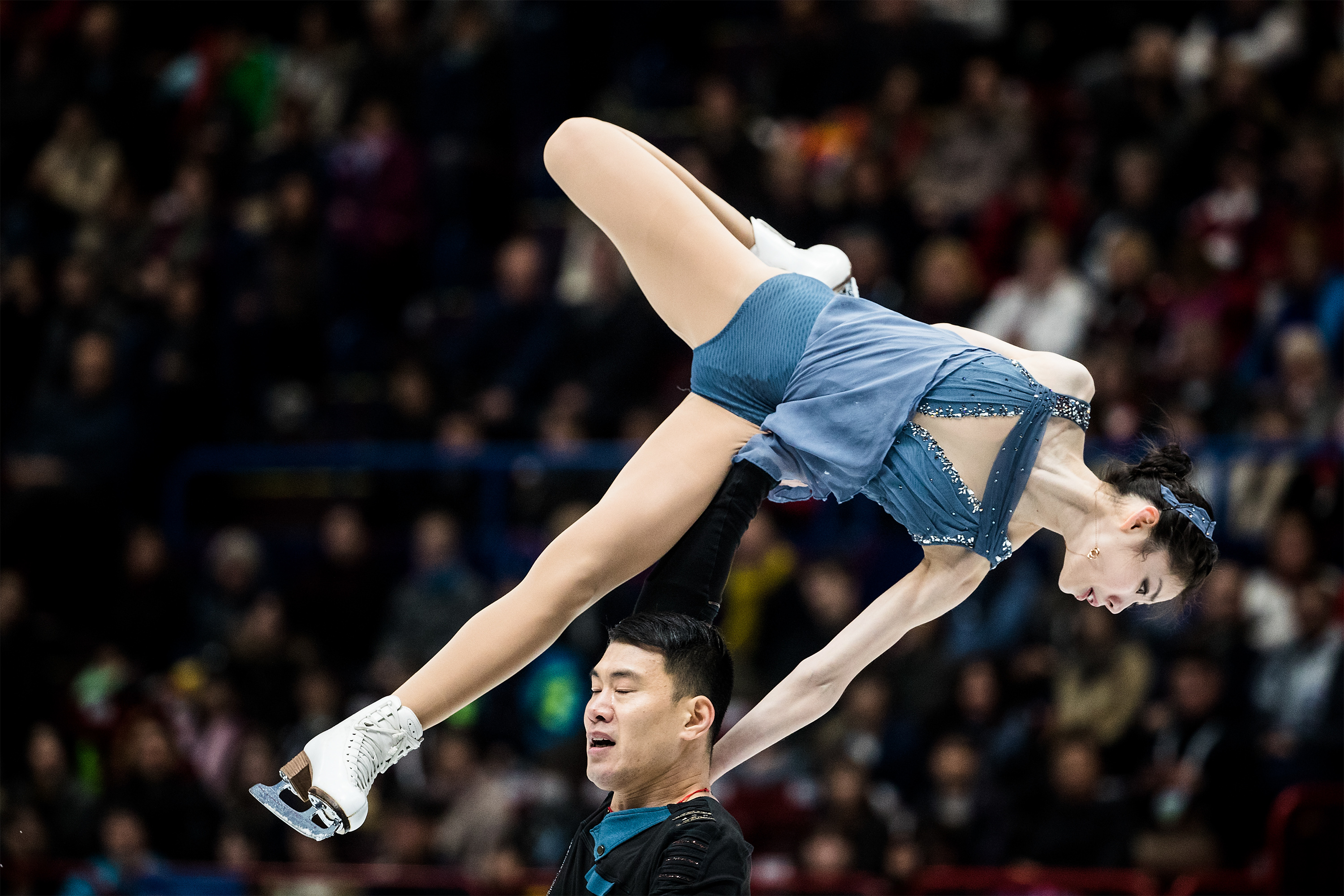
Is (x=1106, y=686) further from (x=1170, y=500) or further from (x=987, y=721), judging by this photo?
(x=1170, y=500)

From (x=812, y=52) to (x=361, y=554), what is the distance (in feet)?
11.8

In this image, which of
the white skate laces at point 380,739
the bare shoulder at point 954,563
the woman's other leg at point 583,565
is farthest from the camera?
the bare shoulder at point 954,563

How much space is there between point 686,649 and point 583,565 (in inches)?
10.5

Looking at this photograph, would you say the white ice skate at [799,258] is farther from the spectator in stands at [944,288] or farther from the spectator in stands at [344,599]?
the spectator in stands at [344,599]

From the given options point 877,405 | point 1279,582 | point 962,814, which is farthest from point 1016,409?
point 1279,582

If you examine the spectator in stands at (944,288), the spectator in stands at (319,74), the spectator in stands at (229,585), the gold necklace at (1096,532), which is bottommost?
the spectator in stands at (229,585)

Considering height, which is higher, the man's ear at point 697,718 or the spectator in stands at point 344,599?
the man's ear at point 697,718

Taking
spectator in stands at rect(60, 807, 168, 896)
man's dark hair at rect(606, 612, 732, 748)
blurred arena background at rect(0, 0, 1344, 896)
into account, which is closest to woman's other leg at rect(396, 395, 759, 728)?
man's dark hair at rect(606, 612, 732, 748)

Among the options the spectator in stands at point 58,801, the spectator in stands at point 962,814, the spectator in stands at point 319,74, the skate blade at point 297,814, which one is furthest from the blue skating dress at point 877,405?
the spectator in stands at point 319,74

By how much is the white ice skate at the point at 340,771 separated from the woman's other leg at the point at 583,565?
6 centimetres

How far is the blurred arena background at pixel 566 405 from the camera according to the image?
6273mm

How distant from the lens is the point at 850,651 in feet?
11.3

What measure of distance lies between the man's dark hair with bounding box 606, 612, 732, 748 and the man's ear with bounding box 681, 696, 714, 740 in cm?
1

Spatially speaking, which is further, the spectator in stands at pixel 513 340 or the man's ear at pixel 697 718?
the spectator in stands at pixel 513 340
